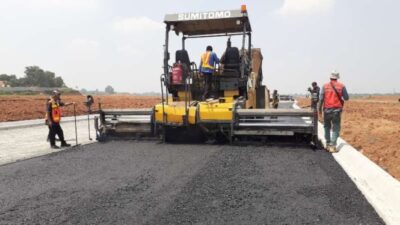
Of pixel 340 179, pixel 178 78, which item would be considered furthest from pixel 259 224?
pixel 178 78

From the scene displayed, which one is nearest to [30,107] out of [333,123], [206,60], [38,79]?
[206,60]

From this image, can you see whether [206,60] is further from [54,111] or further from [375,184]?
[375,184]

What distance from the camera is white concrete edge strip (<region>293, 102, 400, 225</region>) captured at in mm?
3646

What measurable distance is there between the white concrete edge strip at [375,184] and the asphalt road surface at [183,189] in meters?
0.11

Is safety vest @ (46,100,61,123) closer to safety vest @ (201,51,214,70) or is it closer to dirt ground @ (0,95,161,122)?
dirt ground @ (0,95,161,122)

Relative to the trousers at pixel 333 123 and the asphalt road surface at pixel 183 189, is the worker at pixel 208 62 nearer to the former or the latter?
the asphalt road surface at pixel 183 189

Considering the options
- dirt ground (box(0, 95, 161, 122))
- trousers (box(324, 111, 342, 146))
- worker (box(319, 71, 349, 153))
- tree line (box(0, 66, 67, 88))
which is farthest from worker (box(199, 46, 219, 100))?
tree line (box(0, 66, 67, 88))

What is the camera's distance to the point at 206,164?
19.9 feet

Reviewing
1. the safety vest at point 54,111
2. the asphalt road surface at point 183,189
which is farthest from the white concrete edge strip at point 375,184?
the safety vest at point 54,111

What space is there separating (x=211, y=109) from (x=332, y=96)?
249cm

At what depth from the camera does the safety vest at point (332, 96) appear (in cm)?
720

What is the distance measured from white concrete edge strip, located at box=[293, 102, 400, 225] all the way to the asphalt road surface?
0.11 meters

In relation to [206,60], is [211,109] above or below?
below

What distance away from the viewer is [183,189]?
4582mm
